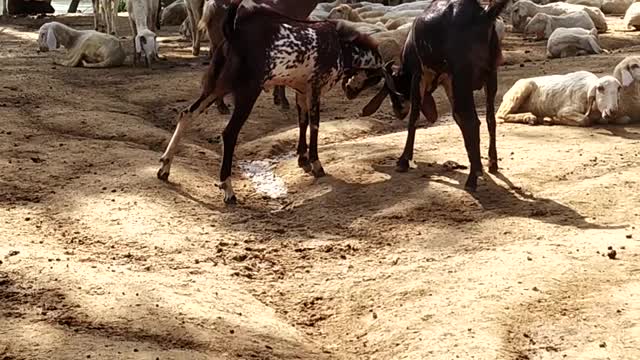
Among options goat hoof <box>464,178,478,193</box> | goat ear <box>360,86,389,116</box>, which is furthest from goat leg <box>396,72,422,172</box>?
goat hoof <box>464,178,478,193</box>

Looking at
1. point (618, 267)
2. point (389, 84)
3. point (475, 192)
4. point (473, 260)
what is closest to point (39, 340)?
point (473, 260)

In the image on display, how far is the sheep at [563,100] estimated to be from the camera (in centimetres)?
941

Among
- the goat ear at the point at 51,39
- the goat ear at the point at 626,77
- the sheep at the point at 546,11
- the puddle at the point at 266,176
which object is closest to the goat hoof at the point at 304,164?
the puddle at the point at 266,176

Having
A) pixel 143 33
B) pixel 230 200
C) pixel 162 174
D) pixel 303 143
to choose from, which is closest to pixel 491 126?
pixel 303 143

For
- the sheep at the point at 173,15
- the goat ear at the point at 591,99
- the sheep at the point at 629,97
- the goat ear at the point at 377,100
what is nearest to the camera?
the goat ear at the point at 377,100

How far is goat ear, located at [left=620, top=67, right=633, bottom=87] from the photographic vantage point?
972 centimetres

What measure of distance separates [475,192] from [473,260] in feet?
4.74

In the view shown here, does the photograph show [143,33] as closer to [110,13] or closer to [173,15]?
[110,13]

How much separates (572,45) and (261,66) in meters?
7.74

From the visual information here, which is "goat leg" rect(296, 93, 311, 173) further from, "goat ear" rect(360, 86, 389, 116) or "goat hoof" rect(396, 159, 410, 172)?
"goat hoof" rect(396, 159, 410, 172)

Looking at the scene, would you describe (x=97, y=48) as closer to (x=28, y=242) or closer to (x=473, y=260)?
(x=28, y=242)

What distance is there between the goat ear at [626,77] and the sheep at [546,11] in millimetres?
7093

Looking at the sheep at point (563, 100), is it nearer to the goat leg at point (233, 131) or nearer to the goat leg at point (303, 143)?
the goat leg at point (303, 143)

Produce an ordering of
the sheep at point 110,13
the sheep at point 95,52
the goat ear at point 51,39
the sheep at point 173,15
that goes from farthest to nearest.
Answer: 1. the sheep at point 173,15
2. the sheep at point 110,13
3. the goat ear at point 51,39
4. the sheep at point 95,52
